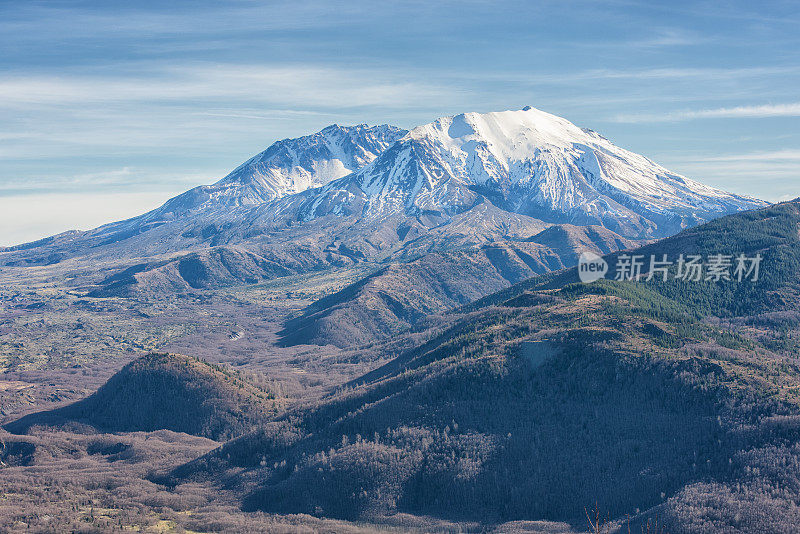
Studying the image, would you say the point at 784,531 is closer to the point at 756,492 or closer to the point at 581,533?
the point at 756,492

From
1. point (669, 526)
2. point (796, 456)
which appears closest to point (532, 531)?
point (669, 526)

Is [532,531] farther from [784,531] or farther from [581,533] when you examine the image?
[784,531]

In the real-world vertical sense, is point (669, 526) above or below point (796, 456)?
below

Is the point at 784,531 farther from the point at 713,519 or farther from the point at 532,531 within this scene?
the point at 532,531

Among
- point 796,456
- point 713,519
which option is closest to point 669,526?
point 713,519

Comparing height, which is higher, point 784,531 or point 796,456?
point 796,456

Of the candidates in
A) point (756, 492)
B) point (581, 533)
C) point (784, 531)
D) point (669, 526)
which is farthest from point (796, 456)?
point (581, 533)

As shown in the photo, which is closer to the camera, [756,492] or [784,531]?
[784,531]
